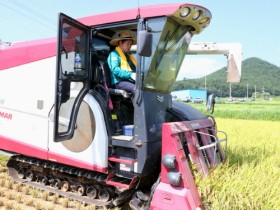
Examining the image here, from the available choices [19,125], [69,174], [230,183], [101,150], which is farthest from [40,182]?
[230,183]

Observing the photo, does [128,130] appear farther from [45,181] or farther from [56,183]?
[45,181]

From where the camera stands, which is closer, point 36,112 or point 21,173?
point 36,112

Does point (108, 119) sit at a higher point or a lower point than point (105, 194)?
higher

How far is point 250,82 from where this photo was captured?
11475cm

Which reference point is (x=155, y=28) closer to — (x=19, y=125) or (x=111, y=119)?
(x=111, y=119)

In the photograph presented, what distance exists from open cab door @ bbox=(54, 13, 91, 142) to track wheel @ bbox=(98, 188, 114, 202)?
3.25 ft

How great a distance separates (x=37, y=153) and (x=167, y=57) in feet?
8.18

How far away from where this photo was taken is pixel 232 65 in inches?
203

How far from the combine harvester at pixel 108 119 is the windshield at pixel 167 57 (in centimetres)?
1

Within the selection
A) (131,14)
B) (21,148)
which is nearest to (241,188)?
(131,14)

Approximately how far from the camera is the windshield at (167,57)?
3678 millimetres

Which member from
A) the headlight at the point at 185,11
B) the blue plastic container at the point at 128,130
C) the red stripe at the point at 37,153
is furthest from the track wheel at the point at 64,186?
the headlight at the point at 185,11

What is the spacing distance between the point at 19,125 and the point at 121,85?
2.01 meters

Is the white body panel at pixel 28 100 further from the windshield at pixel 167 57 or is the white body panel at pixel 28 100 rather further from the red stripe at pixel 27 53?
the windshield at pixel 167 57
